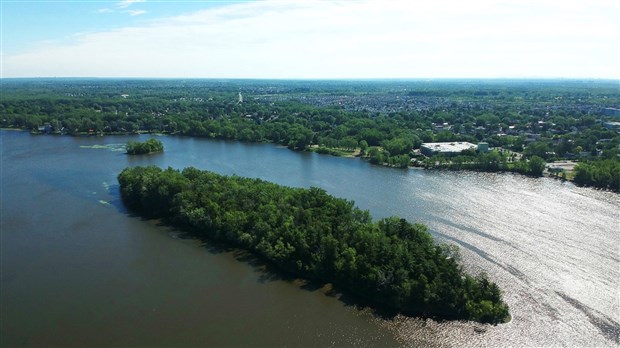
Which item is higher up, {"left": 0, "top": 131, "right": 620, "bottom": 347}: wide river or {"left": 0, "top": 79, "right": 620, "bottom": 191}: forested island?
{"left": 0, "top": 79, "right": 620, "bottom": 191}: forested island

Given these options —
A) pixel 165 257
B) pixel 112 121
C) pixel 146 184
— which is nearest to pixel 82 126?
pixel 112 121

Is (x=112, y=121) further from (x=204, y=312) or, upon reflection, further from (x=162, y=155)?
(x=204, y=312)

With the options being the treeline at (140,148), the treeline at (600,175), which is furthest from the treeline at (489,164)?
the treeline at (140,148)

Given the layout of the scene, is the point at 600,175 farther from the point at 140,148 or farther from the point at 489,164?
the point at 140,148

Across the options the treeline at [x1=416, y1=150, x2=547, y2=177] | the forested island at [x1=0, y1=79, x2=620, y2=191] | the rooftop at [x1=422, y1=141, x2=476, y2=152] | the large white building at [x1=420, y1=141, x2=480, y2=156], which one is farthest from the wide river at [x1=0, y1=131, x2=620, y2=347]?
the rooftop at [x1=422, y1=141, x2=476, y2=152]

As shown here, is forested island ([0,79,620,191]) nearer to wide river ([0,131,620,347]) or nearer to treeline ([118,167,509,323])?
wide river ([0,131,620,347])

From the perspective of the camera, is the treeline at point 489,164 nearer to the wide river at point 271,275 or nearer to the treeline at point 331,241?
the wide river at point 271,275
